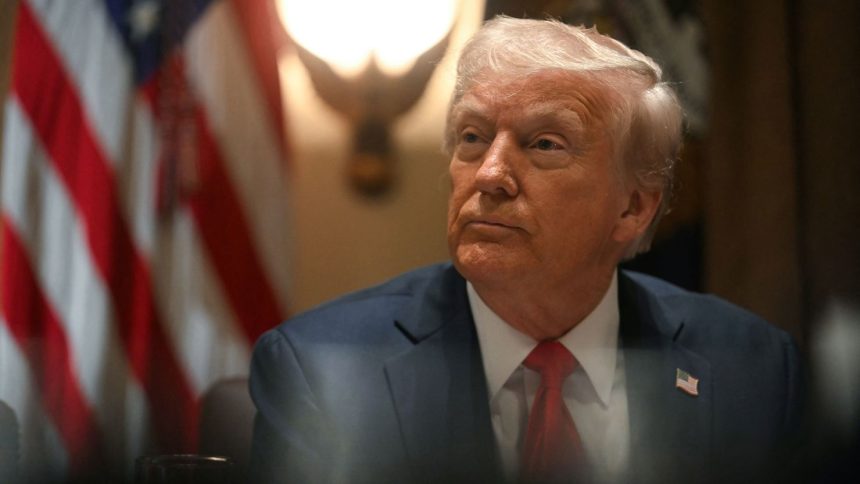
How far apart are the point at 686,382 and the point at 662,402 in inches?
1.9

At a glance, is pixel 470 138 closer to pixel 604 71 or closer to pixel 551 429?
pixel 604 71

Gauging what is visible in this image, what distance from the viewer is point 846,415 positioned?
139cm

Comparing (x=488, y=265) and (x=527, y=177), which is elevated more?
(x=527, y=177)

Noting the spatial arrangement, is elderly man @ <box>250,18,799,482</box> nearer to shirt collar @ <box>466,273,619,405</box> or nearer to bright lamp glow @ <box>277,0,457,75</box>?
shirt collar @ <box>466,273,619,405</box>

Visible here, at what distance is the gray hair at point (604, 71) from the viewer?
1.30 m

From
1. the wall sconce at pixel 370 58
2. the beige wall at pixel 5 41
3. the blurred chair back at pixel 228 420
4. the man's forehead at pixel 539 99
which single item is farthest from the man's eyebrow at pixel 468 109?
the beige wall at pixel 5 41

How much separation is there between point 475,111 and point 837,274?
655 mm

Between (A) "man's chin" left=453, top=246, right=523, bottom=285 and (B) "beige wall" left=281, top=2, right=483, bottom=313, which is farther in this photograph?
(B) "beige wall" left=281, top=2, right=483, bottom=313

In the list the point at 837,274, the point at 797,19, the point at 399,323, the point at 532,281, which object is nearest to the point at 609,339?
the point at 532,281

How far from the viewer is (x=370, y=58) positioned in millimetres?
1486

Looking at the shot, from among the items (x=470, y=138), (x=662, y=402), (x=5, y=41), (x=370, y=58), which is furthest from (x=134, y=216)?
(x=662, y=402)

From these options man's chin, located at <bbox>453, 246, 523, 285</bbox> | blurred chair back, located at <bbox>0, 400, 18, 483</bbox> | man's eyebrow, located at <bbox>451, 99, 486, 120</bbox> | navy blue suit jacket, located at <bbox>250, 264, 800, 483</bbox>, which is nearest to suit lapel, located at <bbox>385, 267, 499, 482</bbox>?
navy blue suit jacket, located at <bbox>250, 264, 800, 483</bbox>

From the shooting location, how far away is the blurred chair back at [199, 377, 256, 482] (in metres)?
1.41

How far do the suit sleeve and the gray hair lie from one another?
37cm
